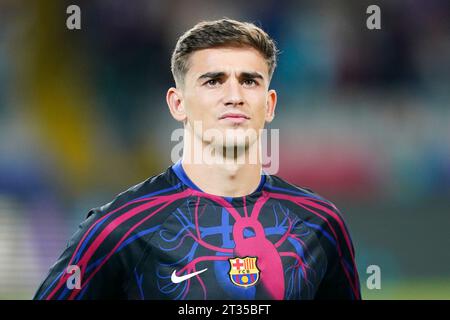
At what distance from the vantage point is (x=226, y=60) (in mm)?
3977

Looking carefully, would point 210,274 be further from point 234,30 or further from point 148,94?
point 148,94

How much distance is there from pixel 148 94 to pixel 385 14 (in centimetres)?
346

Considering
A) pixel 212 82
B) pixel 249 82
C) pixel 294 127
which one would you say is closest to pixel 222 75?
pixel 212 82

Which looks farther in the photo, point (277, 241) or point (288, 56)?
point (288, 56)

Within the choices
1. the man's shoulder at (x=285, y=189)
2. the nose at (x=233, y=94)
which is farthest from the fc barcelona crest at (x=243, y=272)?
the nose at (x=233, y=94)

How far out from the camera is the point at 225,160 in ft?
→ 13.1

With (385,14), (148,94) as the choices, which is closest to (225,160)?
(148,94)

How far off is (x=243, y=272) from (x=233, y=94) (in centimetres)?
104

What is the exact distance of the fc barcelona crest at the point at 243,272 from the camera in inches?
151

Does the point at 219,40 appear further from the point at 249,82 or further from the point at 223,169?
the point at 223,169

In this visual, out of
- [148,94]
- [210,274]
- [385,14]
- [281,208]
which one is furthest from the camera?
[385,14]

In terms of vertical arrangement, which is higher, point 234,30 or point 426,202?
point 234,30

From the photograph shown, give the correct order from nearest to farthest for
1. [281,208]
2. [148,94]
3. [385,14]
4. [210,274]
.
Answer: [210,274], [281,208], [148,94], [385,14]

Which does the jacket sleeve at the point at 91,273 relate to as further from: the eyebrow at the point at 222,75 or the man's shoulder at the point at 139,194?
the eyebrow at the point at 222,75
